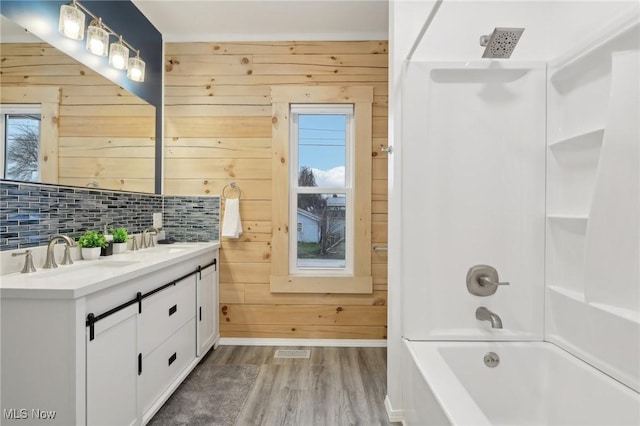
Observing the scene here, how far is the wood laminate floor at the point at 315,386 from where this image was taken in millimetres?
1822

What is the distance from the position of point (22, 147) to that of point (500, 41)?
2.30 metres

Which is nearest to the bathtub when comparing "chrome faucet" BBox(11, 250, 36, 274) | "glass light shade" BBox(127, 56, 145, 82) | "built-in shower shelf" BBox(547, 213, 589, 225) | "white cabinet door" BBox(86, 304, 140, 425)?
"built-in shower shelf" BBox(547, 213, 589, 225)

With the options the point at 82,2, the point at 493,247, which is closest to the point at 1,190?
the point at 82,2

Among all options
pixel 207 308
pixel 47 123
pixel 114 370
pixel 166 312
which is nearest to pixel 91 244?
pixel 166 312

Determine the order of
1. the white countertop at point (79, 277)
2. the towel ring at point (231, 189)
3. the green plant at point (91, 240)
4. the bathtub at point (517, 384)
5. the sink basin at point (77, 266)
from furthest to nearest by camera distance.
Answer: the towel ring at point (231, 189), the green plant at point (91, 240), the sink basin at point (77, 266), the bathtub at point (517, 384), the white countertop at point (79, 277)

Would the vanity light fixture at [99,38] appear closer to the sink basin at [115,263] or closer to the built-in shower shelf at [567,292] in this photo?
the sink basin at [115,263]

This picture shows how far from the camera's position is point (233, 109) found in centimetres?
282

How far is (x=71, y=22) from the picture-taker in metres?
1.75

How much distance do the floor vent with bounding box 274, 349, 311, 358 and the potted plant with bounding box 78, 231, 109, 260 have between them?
4.86 feet

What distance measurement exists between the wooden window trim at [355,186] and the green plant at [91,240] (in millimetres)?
1234

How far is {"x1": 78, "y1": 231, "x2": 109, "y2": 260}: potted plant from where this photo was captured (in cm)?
186

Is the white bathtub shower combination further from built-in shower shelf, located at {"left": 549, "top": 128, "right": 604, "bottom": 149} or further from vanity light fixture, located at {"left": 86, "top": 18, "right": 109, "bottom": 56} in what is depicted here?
vanity light fixture, located at {"left": 86, "top": 18, "right": 109, "bottom": 56}

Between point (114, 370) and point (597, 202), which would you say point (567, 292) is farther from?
point (114, 370)

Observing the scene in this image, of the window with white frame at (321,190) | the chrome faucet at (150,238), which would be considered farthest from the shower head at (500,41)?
the chrome faucet at (150,238)
